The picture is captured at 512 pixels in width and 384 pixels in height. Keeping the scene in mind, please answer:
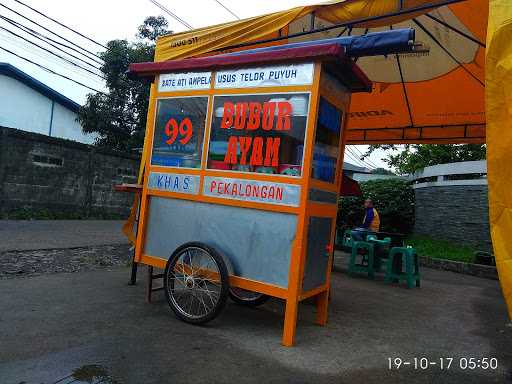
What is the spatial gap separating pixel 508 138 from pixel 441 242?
1027cm

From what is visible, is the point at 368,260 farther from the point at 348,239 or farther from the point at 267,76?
the point at 267,76

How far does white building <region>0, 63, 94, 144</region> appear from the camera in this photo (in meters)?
22.4

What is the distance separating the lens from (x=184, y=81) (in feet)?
15.2

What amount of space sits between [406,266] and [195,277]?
14.1 ft

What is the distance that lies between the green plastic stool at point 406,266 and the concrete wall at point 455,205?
474cm

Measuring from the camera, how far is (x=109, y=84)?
1742 centimetres

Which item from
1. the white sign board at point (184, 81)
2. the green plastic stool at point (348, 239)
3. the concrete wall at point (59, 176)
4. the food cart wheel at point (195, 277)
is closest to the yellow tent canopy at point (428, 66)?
the white sign board at point (184, 81)

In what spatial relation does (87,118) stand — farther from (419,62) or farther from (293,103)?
(293,103)

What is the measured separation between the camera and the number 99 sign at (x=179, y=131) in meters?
4.57

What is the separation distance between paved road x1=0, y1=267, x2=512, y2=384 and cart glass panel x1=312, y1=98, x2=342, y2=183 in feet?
5.29

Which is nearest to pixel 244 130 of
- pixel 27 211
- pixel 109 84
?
pixel 27 211

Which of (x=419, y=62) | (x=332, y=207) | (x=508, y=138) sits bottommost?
(x=332, y=207)
